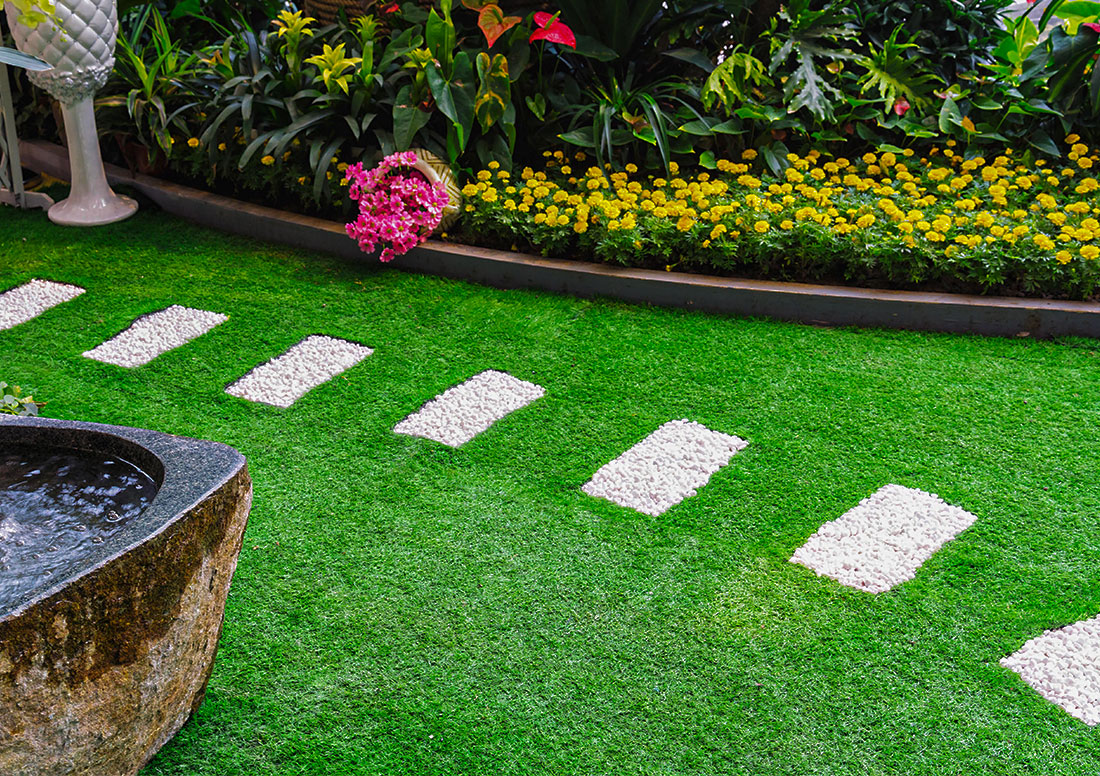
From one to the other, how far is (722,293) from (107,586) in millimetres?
2871

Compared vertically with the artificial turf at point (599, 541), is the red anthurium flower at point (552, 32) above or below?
above

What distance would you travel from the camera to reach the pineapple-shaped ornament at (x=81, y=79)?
449 cm

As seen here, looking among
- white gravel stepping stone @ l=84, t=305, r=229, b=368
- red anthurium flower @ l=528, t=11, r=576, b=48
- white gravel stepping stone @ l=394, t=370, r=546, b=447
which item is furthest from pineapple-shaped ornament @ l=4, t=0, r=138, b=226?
white gravel stepping stone @ l=394, t=370, r=546, b=447

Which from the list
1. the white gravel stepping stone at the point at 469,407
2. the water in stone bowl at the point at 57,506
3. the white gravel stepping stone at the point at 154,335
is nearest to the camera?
the water in stone bowl at the point at 57,506

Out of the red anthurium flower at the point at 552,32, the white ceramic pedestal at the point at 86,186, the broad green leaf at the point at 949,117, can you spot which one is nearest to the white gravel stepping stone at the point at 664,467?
the red anthurium flower at the point at 552,32

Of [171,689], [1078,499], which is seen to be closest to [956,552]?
[1078,499]


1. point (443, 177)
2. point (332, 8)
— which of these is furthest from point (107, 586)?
point (332, 8)

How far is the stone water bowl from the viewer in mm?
1595

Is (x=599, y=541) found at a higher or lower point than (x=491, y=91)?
lower

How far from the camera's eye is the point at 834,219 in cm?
420

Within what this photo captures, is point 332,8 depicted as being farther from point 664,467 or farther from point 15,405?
point 664,467

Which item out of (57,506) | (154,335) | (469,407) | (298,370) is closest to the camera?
(57,506)

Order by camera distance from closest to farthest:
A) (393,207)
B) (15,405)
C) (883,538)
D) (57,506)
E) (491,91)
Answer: (57,506), (883,538), (15,405), (393,207), (491,91)

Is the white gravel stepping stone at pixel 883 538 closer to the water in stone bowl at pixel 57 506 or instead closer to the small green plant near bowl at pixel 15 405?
the water in stone bowl at pixel 57 506
